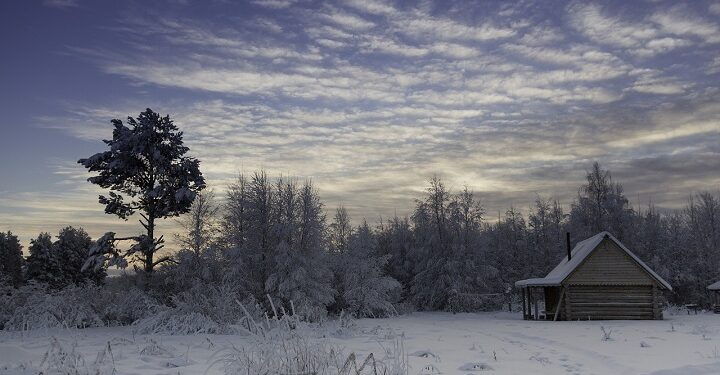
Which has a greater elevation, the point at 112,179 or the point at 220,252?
the point at 112,179

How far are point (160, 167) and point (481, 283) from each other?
107 feet

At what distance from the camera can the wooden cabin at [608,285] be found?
32.6 m

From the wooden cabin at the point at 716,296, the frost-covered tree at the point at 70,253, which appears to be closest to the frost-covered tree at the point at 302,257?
the wooden cabin at the point at 716,296

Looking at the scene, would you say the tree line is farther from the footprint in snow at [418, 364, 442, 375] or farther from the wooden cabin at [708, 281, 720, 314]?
the footprint in snow at [418, 364, 442, 375]

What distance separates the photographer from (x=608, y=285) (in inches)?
1293

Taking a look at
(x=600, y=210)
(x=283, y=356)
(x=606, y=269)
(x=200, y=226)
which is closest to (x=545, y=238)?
(x=600, y=210)

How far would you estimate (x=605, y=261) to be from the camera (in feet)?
108

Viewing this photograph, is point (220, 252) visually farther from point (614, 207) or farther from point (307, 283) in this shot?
point (614, 207)

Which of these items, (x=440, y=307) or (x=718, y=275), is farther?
(x=440, y=307)

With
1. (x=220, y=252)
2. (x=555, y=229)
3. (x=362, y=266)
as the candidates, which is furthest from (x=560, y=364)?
(x=555, y=229)

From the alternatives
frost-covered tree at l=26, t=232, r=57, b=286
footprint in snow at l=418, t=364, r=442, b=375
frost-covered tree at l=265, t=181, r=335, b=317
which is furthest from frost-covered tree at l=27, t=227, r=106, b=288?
footprint in snow at l=418, t=364, r=442, b=375

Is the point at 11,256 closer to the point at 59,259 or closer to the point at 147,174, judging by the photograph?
the point at 59,259

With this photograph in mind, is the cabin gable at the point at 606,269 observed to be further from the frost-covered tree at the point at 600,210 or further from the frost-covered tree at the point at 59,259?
the frost-covered tree at the point at 59,259

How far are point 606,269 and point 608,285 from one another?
98cm
